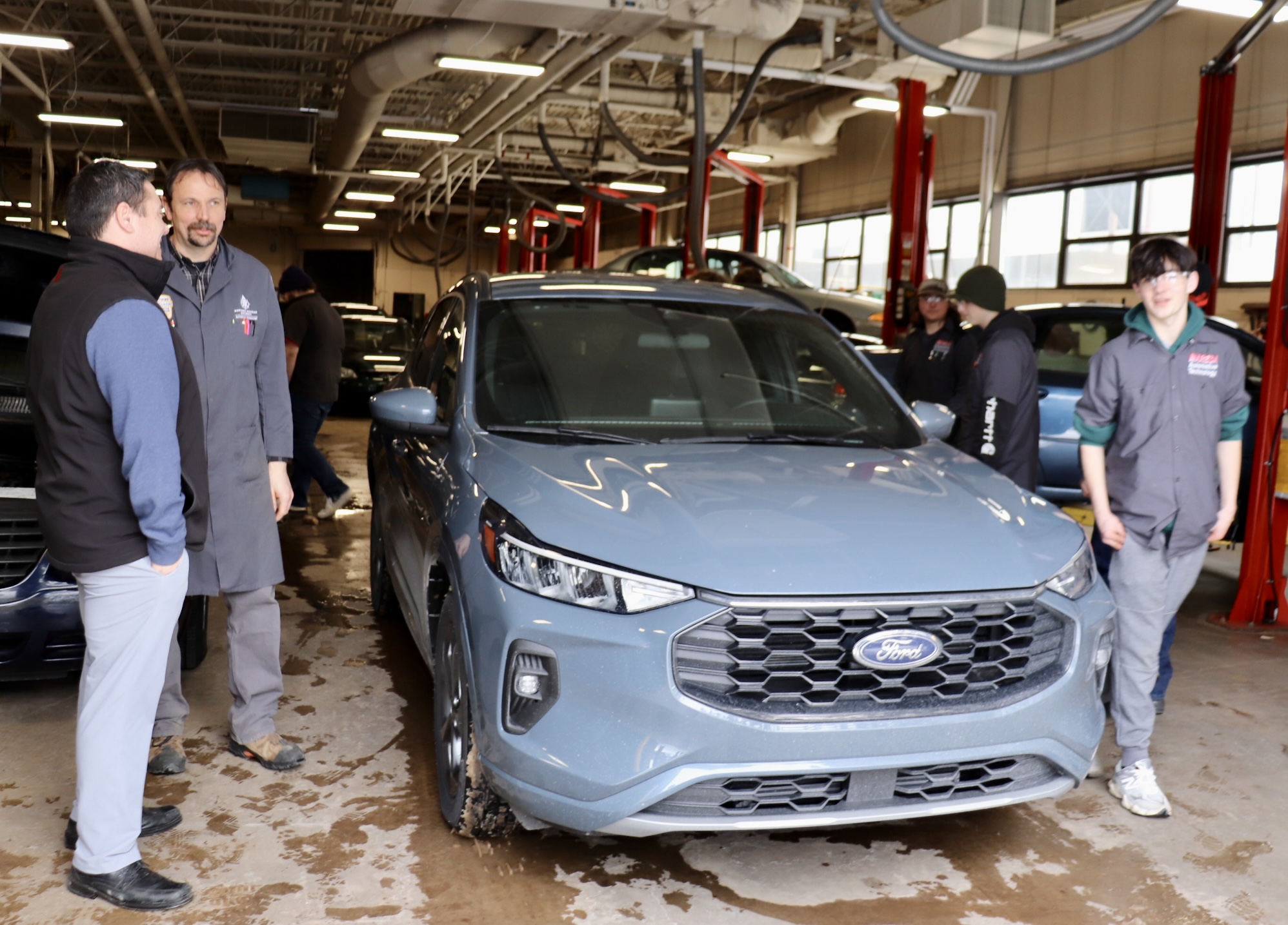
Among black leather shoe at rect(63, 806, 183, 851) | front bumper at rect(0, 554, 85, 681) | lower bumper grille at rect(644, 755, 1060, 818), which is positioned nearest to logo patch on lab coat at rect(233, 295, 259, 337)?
front bumper at rect(0, 554, 85, 681)

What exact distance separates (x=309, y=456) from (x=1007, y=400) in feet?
15.8

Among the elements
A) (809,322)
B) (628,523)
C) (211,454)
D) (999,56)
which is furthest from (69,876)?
(999,56)

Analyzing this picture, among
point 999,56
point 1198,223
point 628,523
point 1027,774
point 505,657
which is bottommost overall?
point 1027,774

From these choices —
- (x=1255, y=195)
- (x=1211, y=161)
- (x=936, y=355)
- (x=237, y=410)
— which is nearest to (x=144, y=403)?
(x=237, y=410)

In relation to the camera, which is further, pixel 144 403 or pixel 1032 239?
pixel 1032 239

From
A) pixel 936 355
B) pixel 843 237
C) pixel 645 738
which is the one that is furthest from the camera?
pixel 843 237

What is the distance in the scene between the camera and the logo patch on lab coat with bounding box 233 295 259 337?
3436 mm

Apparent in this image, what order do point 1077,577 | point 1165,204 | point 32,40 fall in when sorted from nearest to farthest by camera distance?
point 1077,577 < point 32,40 < point 1165,204

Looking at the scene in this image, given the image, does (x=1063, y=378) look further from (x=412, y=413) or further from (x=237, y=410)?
(x=237, y=410)

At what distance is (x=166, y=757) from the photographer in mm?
3496

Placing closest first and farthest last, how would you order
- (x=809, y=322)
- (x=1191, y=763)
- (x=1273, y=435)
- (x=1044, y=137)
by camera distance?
1. (x=1191, y=763)
2. (x=809, y=322)
3. (x=1273, y=435)
4. (x=1044, y=137)

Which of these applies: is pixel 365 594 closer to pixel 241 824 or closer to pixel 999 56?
pixel 241 824

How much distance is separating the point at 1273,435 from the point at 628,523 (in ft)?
14.4

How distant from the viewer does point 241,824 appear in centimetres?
317
